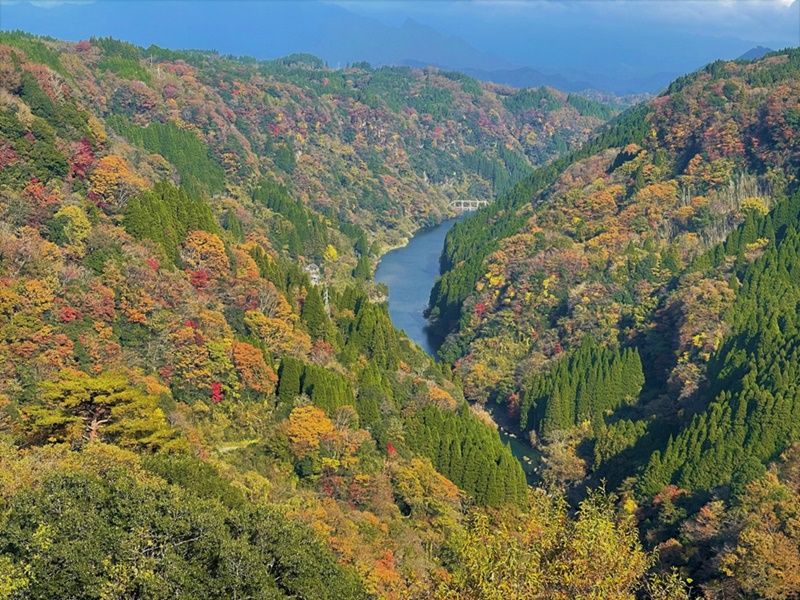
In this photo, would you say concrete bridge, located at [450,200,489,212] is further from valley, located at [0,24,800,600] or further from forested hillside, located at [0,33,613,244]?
valley, located at [0,24,800,600]

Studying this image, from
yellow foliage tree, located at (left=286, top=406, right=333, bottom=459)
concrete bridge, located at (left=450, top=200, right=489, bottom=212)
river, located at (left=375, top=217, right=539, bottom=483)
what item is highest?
concrete bridge, located at (left=450, top=200, right=489, bottom=212)

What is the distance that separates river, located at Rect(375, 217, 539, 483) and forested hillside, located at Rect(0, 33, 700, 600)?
24.1 ft

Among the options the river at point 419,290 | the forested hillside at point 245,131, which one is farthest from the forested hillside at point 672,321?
the forested hillside at point 245,131

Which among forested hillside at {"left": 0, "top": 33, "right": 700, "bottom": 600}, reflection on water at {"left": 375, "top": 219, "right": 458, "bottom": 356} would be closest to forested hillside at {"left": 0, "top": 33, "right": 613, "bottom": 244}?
reflection on water at {"left": 375, "top": 219, "right": 458, "bottom": 356}

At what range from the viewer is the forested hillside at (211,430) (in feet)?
62.9

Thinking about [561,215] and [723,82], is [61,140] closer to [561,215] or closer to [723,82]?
[561,215]

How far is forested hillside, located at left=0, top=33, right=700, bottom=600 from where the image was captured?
19172mm

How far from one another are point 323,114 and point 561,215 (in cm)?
8913

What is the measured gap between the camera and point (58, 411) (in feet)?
101

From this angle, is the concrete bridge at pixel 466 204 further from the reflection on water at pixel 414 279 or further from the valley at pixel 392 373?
the valley at pixel 392 373

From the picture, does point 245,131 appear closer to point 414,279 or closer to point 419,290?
point 414,279

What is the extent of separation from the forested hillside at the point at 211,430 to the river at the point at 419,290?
7.35 meters

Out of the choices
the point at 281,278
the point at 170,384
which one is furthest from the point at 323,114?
the point at 170,384

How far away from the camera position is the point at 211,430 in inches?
1780
